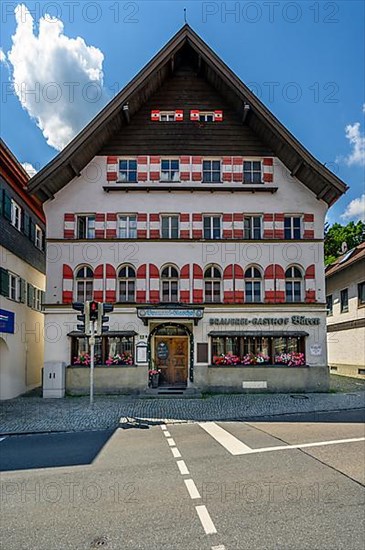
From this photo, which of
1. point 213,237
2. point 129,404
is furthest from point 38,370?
point 213,237

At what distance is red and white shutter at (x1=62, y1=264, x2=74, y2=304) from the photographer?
69.2 ft

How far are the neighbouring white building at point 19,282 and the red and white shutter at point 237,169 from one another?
938 cm

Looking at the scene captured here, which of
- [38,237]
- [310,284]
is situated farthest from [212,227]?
[38,237]

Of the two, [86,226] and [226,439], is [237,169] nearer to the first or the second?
[86,226]

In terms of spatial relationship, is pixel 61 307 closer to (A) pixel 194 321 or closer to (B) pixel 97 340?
(B) pixel 97 340

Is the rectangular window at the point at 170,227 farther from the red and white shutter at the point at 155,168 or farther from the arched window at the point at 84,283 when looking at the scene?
the arched window at the point at 84,283

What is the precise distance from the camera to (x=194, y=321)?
20.9 meters

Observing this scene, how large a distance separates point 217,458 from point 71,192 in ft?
52.8

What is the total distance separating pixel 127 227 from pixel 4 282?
6.01 meters

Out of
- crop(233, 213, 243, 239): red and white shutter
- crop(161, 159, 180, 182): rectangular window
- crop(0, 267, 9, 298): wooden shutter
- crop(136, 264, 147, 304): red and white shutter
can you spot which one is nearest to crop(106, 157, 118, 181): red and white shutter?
crop(161, 159, 180, 182): rectangular window

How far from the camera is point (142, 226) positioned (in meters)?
21.8

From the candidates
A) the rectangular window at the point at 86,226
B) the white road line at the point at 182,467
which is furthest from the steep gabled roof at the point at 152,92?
the white road line at the point at 182,467

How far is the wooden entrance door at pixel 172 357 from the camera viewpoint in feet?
70.0

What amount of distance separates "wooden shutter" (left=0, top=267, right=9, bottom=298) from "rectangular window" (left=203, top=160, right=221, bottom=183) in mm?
9968
